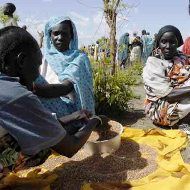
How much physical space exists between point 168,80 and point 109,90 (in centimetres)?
100

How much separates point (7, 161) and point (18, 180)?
69 cm

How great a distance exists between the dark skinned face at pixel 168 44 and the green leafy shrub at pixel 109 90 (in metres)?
0.92

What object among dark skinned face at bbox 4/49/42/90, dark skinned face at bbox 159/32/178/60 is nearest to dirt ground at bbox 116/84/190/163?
dark skinned face at bbox 159/32/178/60

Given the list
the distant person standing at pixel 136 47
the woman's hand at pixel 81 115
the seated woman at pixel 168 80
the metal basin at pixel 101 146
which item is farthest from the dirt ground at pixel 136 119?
the distant person standing at pixel 136 47

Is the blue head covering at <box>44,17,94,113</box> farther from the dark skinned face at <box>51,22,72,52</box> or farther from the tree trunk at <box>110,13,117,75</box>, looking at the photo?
the tree trunk at <box>110,13,117,75</box>

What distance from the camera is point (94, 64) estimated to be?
593 cm

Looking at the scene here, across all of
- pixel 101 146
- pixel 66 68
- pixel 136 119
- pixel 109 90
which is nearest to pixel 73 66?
pixel 66 68

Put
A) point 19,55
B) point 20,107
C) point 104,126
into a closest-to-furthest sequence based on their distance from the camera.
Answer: point 20,107, point 19,55, point 104,126

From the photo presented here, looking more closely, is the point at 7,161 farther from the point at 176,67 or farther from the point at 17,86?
the point at 176,67

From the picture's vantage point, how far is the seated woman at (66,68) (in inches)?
170

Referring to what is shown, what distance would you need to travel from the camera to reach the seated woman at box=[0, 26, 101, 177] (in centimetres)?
244

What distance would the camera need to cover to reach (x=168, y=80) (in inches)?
204

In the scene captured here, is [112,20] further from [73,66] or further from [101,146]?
[101,146]

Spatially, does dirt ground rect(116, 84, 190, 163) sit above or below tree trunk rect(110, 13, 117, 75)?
below
